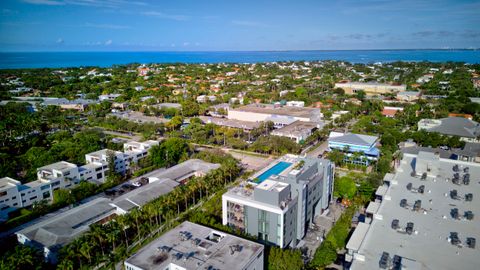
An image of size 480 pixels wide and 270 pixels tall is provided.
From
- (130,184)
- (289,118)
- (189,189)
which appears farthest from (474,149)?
(130,184)

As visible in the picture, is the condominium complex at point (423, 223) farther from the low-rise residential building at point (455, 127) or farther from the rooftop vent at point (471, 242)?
the low-rise residential building at point (455, 127)

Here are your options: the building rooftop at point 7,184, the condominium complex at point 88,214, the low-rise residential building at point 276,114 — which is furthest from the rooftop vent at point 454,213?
the low-rise residential building at point 276,114

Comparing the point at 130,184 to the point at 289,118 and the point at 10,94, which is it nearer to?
the point at 289,118

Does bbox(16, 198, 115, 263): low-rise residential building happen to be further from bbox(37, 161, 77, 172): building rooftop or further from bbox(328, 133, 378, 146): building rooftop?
bbox(328, 133, 378, 146): building rooftop

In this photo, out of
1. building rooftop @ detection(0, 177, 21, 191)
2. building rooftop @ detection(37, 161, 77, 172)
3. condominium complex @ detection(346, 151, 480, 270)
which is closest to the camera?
condominium complex @ detection(346, 151, 480, 270)

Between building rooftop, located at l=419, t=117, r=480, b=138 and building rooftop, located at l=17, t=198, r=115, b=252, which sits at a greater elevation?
building rooftop, located at l=419, t=117, r=480, b=138

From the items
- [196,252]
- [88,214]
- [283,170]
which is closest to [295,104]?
[283,170]

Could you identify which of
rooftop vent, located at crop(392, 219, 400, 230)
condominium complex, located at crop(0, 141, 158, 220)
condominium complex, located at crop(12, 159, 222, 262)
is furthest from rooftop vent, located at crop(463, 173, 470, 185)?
condominium complex, located at crop(0, 141, 158, 220)
